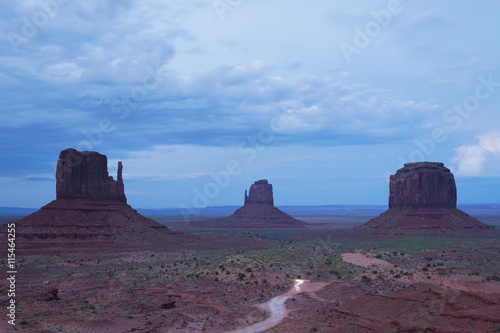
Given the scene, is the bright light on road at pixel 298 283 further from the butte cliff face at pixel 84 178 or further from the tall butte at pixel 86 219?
the butte cliff face at pixel 84 178

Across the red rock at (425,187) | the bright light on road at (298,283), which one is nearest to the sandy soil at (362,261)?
the bright light on road at (298,283)

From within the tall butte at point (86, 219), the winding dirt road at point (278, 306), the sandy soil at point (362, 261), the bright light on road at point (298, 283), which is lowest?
the winding dirt road at point (278, 306)

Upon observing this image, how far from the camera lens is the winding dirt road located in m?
29.8

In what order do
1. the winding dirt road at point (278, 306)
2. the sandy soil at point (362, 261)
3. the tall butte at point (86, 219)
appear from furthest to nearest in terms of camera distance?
the tall butte at point (86, 219)
the sandy soil at point (362, 261)
the winding dirt road at point (278, 306)

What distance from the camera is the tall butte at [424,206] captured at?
11025 centimetres

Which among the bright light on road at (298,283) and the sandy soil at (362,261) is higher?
the sandy soil at (362,261)

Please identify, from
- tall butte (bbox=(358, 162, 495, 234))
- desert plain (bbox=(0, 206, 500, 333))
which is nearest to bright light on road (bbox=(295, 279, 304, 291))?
desert plain (bbox=(0, 206, 500, 333))

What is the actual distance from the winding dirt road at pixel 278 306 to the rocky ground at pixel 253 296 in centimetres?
69

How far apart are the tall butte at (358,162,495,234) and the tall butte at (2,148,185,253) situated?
59959 millimetres

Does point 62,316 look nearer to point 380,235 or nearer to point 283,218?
point 380,235

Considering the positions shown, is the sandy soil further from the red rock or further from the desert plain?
the red rock

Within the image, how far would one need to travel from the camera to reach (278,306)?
3525 cm

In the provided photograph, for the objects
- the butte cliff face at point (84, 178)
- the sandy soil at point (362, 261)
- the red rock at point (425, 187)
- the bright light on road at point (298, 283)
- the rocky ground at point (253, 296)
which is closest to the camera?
the rocky ground at point (253, 296)

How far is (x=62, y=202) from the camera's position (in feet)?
280
